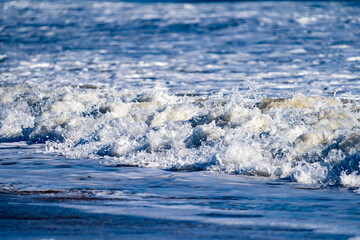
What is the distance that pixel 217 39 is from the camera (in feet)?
95.8

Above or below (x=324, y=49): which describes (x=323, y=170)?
above

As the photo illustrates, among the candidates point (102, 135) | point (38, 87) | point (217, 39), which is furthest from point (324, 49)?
point (102, 135)

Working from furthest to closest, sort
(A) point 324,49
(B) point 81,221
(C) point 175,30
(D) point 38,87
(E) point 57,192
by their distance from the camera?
(C) point 175,30 < (A) point 324,49 < (D) point 38,87 < (E) point 57,192 < (B) point 81,221

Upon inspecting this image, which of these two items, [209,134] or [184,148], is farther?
[209,134]

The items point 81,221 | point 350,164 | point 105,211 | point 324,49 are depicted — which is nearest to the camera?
point 81,221

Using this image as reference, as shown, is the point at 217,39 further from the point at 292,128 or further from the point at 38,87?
the point at 292,128

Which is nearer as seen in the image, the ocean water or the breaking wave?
the ocean water

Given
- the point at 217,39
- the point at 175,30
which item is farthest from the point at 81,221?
the point at 175,30

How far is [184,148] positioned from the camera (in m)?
8.59

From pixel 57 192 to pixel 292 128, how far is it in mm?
3408

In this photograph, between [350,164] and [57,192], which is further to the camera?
[350,164]

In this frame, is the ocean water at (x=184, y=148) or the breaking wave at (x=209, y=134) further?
the breaking wave at (x=209, y=134)

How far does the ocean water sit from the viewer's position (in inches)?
209

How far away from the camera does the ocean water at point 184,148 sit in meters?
5.30
